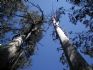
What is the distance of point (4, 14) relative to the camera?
1171 cm

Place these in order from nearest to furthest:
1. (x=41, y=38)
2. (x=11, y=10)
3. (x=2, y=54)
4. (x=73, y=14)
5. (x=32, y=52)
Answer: (x=2, y=54)
(x=73, y=14)
(x=11, y=10)
(x=32, y=52)
(x=41, y=38)

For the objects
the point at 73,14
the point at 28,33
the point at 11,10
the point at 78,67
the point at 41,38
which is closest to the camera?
the point at 78,67

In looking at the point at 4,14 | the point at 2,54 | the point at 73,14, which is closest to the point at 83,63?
the point at 2,54

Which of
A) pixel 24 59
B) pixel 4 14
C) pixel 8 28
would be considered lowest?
pixel 24 59

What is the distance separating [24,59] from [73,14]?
4599mm

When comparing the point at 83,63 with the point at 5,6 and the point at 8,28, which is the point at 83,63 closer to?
the point at 5,6

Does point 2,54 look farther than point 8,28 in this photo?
No

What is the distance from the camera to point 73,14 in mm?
10594

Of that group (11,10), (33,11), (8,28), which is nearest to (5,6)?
(11,10)

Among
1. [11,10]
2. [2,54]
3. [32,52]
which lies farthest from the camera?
[32,52]

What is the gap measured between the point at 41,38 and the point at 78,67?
9.66 metres

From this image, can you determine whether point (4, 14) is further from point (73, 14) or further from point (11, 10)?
point (73, 14)

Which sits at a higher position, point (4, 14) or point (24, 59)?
point (4, 14)

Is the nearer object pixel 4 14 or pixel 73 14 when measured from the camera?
pixel 73 14
